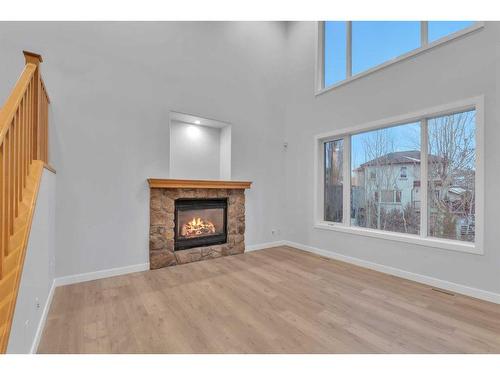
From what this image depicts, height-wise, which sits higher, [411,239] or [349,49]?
[349,49]

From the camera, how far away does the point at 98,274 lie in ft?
9.89

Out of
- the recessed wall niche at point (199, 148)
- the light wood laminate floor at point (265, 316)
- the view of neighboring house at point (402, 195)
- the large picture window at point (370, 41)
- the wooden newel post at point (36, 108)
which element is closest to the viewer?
the light wood laminate floor at point (265, 316)

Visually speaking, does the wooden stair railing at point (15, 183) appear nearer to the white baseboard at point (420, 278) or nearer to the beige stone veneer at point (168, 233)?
the beige stone veneer at point (168, 233)

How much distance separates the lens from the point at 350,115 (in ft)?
12.3

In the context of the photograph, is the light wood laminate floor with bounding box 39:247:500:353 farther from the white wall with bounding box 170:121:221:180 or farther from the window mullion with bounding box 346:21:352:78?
the window mullion with bounding box 346:21:352:78

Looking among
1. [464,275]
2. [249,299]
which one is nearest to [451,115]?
[464,275]

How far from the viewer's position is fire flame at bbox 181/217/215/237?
12.4ft

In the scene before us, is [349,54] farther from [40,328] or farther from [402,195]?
[40,328]

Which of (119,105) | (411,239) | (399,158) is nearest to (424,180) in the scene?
(399,158)

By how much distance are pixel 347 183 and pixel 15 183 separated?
394 centimetres

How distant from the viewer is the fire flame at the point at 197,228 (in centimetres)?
379

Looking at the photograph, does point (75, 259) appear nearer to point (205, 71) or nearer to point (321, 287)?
point (321, 287)

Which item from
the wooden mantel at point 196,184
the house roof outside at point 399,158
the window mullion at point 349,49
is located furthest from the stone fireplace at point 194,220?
the window mullion at point 349,49

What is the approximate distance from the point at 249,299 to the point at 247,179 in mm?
2391
